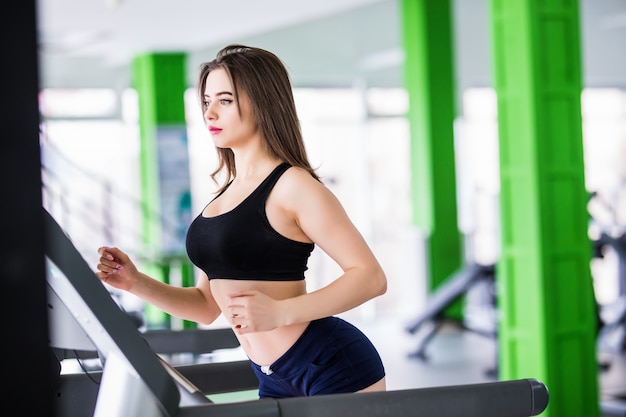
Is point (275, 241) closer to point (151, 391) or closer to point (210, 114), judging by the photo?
point (210, 114)

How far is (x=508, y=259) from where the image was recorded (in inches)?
191

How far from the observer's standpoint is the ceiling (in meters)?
7.97

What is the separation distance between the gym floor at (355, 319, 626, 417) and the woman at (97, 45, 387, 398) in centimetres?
355

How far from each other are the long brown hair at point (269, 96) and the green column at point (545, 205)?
312cm

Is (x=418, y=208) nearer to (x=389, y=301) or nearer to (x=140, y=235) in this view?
(x=389, y=301)

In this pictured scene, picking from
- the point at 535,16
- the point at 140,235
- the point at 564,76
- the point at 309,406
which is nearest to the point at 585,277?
the point at 564,76

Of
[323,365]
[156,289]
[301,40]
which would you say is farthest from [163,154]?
[323,365]

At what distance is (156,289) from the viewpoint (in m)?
1.83

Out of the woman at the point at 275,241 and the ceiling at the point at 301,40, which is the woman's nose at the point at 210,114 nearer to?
the woman at the point at 275,241

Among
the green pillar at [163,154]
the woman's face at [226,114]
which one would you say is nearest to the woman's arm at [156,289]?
the woman's face at [226,114]

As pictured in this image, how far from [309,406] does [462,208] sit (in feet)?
32.0

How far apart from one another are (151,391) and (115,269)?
54 centimetres

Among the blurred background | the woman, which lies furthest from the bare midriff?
the blurred background

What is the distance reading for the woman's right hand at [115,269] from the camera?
5.80 feet
